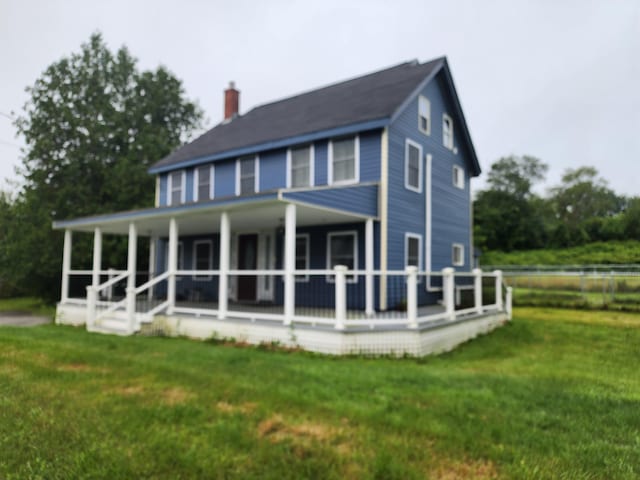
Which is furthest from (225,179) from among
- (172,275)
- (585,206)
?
(585,206)

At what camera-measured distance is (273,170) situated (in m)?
12.8

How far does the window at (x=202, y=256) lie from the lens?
14602 millimetres

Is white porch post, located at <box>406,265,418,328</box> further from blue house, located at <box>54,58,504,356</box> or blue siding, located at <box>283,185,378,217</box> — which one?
blue siding, located at <box>283,185,378,217</box>

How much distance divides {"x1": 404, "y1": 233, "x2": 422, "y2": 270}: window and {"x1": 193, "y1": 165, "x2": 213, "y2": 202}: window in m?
7.30

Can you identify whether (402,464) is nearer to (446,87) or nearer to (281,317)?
(281,317)

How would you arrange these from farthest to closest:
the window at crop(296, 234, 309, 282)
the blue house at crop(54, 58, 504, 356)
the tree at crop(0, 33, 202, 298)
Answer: the tree at crop(0, 33, 202, 298) < the window at crop(296, 234, 309, 282) < the blue house at crop(54, 58, 504, 356)

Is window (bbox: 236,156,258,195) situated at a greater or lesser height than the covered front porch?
greater

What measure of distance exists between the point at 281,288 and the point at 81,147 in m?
16.3

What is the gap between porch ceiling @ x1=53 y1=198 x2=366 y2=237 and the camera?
8969 millimetres

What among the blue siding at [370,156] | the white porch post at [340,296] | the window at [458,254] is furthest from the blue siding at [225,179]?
the window at [458,254]

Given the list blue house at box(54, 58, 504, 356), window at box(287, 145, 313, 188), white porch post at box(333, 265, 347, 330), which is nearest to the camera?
white porch post at box(333, 265, 347, 330)

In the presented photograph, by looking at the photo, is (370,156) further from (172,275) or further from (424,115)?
(172,275)

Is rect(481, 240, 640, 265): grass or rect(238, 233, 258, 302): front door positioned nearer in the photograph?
rect(238, 233, 258, 302): front door

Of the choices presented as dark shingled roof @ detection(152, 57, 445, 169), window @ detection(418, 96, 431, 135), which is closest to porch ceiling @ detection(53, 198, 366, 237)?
dark shingled roof @ detection(152, 57, 445, 169)
